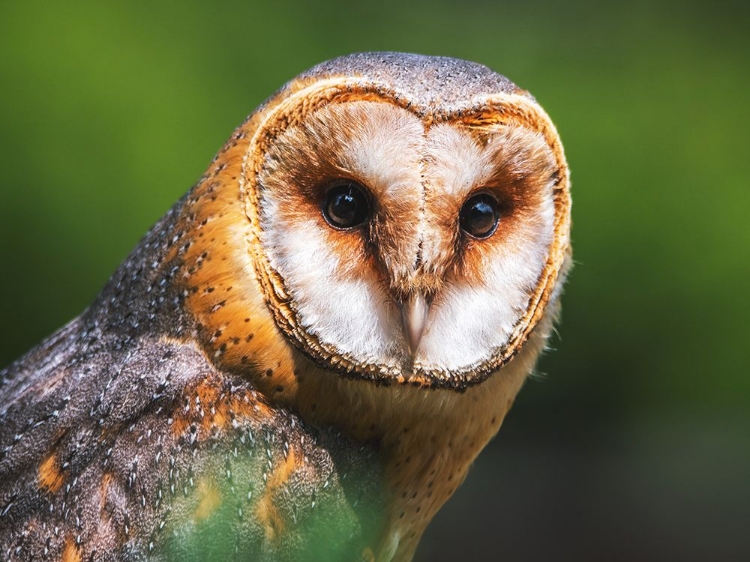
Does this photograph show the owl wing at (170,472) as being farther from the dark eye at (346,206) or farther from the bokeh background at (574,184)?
the bokeh background at (574,184)

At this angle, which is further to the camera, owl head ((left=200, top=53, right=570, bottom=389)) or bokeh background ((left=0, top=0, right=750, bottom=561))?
bokeh background ((left=0, top=0, right=750, bottom=561))

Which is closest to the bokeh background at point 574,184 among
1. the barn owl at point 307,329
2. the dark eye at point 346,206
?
the barn owl at point 307,329

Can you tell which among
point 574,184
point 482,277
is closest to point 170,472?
point 482,277

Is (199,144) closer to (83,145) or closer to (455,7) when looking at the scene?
(83,145)

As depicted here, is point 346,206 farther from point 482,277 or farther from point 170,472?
point 170,472

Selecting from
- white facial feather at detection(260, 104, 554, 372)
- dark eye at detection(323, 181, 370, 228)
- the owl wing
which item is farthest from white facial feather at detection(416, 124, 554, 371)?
the owl wing

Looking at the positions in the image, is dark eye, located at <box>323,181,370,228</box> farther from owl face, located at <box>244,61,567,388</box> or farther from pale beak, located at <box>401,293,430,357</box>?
pale beak, located at <box>401,293,430,357</box>

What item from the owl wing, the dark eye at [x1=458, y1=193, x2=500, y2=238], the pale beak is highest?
the dark eye at [x1=458, y1=193, x2=500, y2=238]
